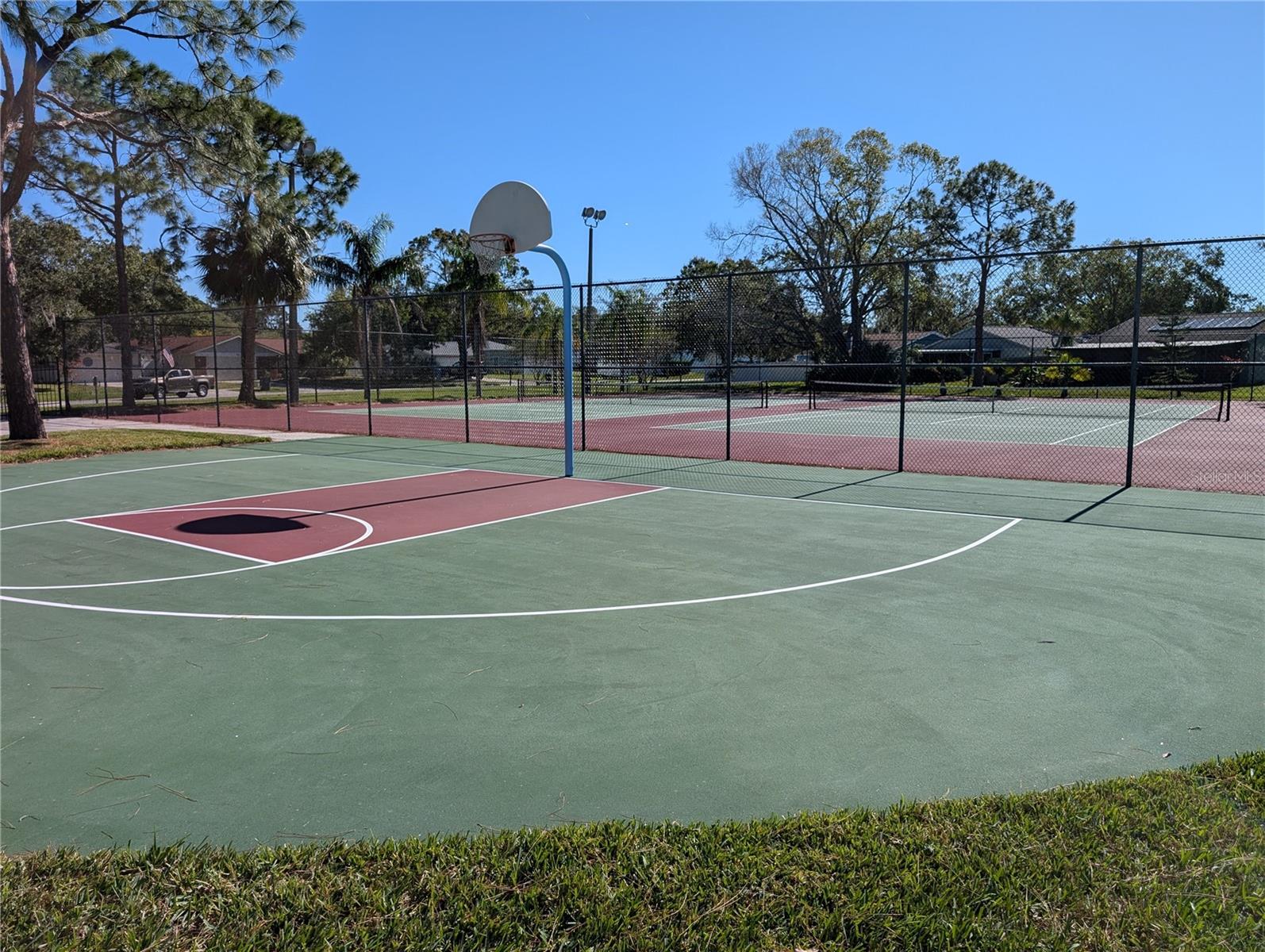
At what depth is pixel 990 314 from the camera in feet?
68.4

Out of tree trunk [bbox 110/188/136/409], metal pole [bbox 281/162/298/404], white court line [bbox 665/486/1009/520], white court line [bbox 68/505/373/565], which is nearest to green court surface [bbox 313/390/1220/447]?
metal pole [bbox 281/162/298/404]

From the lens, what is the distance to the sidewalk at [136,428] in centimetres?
1891

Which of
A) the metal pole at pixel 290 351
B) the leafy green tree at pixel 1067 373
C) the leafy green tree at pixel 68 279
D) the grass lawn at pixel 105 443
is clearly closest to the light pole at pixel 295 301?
the metal pole at pixel 290 351

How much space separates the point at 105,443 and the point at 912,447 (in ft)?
50.9

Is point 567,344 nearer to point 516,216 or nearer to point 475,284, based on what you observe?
point 516,216

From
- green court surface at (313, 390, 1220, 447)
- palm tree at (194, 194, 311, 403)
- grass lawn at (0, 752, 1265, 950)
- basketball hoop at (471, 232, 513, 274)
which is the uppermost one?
palm tree at (194, 194, 311, 403)

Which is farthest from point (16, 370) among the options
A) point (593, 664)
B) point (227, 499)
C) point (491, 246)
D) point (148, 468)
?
point (593, 664)

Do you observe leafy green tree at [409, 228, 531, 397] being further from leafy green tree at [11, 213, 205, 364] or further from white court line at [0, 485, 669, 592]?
white court line at [0, 485, 669, 592]

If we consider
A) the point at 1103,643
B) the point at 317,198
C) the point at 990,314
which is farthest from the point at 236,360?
the point at 1103,643

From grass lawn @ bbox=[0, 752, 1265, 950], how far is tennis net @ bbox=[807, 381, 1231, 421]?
53.0ft

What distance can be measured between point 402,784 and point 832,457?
1203 centimetres

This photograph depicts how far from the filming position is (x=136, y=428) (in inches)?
794

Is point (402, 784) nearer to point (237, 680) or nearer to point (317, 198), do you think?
point (237, 680)

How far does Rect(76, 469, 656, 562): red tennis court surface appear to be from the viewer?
26.2 ft
